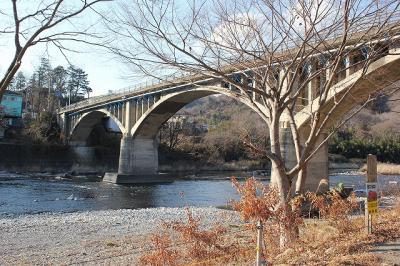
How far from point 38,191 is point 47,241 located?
74.9ft

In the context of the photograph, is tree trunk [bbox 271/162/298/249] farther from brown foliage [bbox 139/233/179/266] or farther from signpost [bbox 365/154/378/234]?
brown foliage [bbox 139/233/179/266]

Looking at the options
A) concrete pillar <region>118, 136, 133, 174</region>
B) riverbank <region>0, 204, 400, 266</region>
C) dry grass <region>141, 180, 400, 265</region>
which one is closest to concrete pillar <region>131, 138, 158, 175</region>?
concrete pillar <region>118, 136, 133, 174</region>

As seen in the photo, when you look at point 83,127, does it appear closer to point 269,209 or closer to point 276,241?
point 276,241

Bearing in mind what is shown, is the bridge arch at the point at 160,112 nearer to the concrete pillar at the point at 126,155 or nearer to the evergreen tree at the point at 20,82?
the concrete pillar at the point at 126,155

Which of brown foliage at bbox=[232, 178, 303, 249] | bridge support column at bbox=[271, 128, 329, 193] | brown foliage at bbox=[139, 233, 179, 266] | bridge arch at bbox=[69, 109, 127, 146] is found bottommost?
brown foliage at bbox=[139, 233, 179, 266]

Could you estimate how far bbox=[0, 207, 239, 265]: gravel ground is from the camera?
1195 cm

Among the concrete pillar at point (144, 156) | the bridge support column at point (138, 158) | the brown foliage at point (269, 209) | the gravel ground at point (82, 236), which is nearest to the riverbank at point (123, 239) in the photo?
the gravel ground at point (82, 236)

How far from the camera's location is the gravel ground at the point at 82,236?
39.2 feet

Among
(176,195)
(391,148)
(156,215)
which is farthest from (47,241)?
(391,148)

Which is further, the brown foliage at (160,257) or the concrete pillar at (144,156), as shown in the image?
the concrete pillar at (144,156)

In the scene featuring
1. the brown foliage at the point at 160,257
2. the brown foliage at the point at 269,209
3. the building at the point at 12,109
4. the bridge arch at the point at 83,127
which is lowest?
the brown foliage at the point at 160,257

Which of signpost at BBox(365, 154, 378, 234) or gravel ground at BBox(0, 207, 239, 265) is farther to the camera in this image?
gravel ground at BBox(0, 207, 239, 265)

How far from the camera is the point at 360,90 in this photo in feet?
56.6

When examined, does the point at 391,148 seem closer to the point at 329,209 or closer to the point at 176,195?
the point at 176,195
